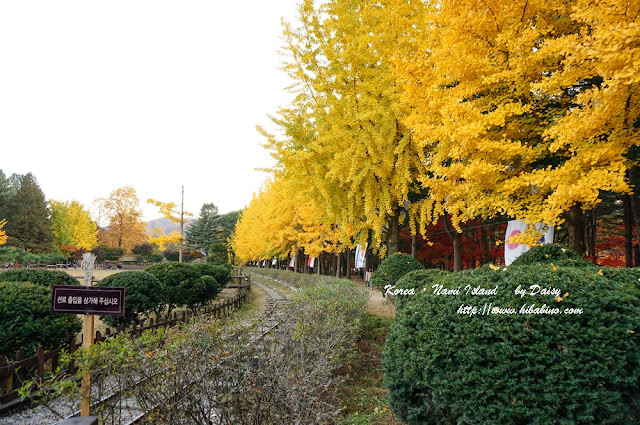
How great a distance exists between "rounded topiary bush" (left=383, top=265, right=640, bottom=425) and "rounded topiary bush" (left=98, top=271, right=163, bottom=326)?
7802 mm

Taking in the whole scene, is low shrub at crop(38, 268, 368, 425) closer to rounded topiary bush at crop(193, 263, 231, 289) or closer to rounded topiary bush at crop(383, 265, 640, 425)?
rounded topiary bush at crop(383, 265, 640, 425)

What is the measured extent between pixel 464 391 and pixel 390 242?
719cm

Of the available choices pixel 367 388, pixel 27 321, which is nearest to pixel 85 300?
pixel 27 321

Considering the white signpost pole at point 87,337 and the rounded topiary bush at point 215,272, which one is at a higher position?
the white signpost pole at point 87,337

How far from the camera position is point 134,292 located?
8.94 m

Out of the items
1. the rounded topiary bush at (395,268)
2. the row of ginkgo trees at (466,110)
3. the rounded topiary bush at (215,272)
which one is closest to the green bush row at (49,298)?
the rounded topiary bush at (215,272)

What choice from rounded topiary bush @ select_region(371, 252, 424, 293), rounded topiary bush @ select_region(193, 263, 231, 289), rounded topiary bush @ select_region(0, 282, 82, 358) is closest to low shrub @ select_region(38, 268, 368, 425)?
rounded topiary bush @ select_region(0, 282, 82, 358)

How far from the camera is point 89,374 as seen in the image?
2.88 metres

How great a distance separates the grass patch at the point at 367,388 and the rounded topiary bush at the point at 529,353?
1.20 m

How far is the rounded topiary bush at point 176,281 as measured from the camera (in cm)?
1130

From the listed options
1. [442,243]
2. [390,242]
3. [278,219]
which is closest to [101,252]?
[278,219]

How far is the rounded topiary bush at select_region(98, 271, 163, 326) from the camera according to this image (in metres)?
8.80

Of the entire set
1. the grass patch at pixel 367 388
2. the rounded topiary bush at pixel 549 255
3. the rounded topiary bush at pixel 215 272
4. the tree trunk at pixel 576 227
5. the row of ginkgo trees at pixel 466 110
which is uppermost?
the row of ginkgo trees at pixel 466 110

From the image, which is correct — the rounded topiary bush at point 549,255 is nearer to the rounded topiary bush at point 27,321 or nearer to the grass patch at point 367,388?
the grass patch at point 367,388
